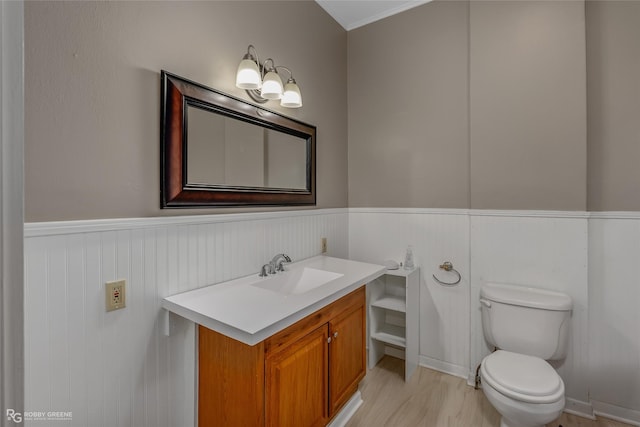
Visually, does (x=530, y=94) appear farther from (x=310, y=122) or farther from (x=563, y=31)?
(x=310, y=122)

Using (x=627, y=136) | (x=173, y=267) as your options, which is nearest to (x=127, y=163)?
(x=173, y=267)

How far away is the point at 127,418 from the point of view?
3.89 feet

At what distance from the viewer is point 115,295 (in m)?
1.13

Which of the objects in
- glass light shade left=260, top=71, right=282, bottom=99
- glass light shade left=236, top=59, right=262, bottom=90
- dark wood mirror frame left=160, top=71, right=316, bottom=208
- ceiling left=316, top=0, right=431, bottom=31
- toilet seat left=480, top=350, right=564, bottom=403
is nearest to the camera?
dark wood mirror frame left=160, top=71, right=316, bottom=208

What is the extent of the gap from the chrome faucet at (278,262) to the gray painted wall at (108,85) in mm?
404

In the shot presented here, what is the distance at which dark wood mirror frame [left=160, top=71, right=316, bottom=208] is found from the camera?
1.28 metres

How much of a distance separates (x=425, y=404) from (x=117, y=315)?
6.05 feet

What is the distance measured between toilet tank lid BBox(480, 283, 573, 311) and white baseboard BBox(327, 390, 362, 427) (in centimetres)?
104

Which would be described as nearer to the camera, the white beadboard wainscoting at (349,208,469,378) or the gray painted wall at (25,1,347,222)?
the gray painted wall at (25,1,347,222)

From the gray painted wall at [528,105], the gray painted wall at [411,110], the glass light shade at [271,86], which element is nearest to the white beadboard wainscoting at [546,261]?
the gray painted wall at [528,105]

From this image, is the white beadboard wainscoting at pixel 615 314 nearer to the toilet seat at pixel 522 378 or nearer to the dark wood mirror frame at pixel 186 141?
the toilet seat at pixel 522 378

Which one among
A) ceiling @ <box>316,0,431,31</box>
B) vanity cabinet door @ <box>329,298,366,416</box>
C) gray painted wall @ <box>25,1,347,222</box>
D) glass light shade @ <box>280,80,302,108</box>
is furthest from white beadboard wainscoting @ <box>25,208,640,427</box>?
ceiling @ <box>316,0,431,31</box>

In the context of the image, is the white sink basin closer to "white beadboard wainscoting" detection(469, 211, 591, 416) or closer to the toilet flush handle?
the toilet flush handle

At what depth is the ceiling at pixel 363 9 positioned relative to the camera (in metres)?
2.28
